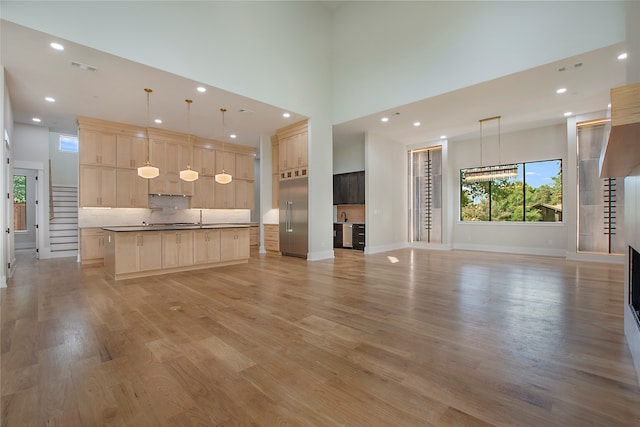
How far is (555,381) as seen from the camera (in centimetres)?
179

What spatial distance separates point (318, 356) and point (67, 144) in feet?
36.5

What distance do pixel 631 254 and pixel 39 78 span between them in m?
8.18

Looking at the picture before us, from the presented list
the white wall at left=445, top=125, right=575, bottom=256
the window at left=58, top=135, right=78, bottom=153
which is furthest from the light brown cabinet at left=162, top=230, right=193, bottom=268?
the white wall at left=445, top=125, right=575, bottom=256

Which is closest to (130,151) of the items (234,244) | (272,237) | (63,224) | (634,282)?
(63,224)

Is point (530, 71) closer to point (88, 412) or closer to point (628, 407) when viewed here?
point (628, 407)

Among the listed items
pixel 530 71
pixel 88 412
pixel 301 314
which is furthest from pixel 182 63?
pixel 530 71

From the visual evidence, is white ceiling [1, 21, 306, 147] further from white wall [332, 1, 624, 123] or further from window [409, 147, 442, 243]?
window [409, 147, 442, 243]

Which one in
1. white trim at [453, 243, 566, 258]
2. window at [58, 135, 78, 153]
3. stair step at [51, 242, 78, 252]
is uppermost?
window at [58, 135, 78, 153]

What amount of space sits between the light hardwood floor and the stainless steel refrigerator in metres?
2.89

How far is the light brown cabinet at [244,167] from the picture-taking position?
948cm

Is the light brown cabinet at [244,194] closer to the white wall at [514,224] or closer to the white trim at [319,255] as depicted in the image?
the white trim at [319,255]

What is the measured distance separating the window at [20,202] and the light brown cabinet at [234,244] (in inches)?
326

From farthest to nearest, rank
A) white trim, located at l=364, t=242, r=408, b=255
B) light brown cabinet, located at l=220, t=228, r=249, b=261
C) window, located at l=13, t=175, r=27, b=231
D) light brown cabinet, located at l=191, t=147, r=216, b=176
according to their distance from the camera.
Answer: window, located at l=13, t=175, r=27, b=231 < light brown cabinet, located at l=191, t=147, r=216, b=176 < white trim, located at l=364, t=242, r=408, b=255 < light brown cabinet, located at l=220, t=228, r=249, b=261

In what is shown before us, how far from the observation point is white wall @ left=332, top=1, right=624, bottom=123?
4.19 meters
